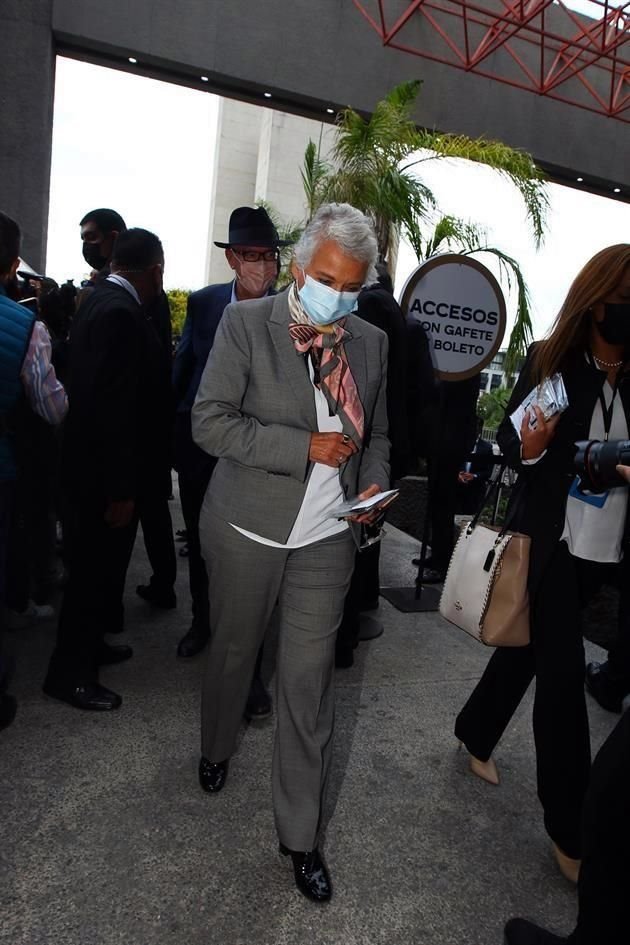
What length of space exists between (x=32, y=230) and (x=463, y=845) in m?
9.45

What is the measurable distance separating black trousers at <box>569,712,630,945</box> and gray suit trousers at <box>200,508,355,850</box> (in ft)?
2.54

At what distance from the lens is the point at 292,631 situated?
6.41ft

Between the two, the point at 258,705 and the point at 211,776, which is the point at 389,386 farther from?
the point at 211,776

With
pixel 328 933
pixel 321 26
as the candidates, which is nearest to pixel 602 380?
pixel 328 933

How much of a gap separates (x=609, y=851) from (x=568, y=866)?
91 cm

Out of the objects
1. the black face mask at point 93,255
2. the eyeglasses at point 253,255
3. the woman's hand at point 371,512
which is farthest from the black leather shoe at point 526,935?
the black face mask at point 93,255

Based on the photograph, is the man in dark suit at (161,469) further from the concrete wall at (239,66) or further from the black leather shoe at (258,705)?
the concrete wall at (239,66)

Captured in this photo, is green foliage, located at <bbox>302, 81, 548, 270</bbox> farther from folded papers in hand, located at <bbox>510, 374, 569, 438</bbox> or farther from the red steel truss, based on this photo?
folded papers in hand, located at <bbox>510, 374, 569, 438</bbox>

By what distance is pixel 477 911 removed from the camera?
195 cm

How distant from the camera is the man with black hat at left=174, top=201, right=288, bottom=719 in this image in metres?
3.15

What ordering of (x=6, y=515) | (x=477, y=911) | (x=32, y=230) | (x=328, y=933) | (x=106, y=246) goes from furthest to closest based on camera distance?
(x=32, y=230)
(x=106, y=246)
(x=6, y=515)
(x=477, y=911)
(x=328, y=933)

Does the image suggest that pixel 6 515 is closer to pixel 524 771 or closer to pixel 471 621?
pixel 471 621

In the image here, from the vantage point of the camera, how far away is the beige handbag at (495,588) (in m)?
2.08

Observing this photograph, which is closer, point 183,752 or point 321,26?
point 183,752
